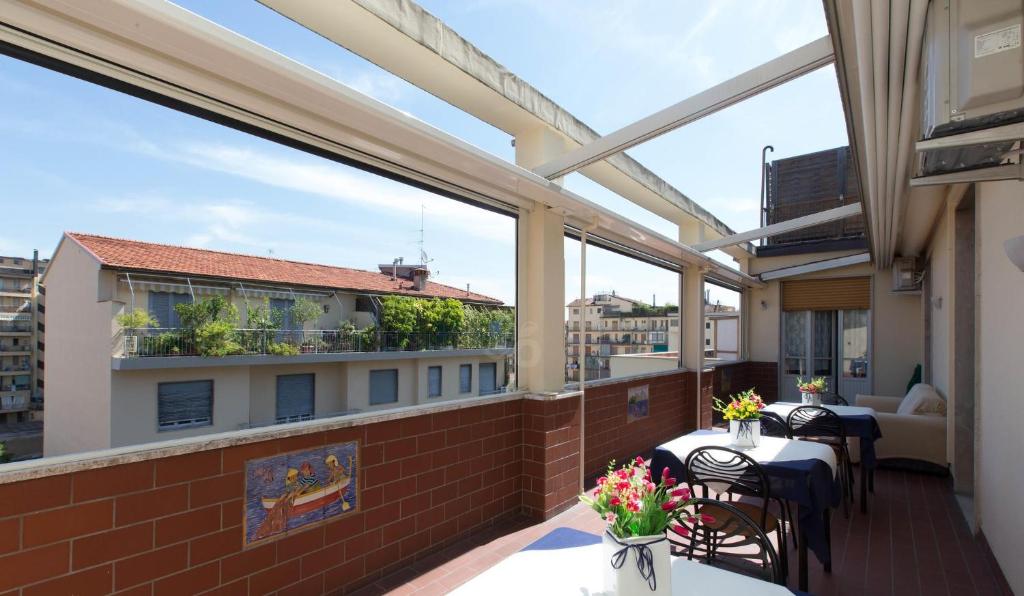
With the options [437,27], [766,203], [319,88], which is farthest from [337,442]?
[766,203]

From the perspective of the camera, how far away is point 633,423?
238 inches

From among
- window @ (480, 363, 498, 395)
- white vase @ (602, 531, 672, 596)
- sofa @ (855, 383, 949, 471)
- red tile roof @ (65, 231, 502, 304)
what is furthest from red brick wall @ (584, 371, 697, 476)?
white vase @ (602, 531, 672, 596)

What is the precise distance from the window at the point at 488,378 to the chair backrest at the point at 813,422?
8.59ft

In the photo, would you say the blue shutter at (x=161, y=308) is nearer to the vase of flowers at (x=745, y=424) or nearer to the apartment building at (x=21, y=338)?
the apartment building at (x=21, y=338)

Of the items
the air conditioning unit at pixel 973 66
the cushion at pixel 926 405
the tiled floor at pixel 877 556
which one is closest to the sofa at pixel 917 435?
the cushion at pixel 926 405

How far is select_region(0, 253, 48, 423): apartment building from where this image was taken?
1854 millimetres

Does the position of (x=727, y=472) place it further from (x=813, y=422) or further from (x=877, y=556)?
(x=813, y=422)

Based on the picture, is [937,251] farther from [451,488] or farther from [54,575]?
[54,575]

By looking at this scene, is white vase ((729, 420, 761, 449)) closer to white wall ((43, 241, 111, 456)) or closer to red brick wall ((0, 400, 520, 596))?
red brick wall ((0, 400, 520, 596))

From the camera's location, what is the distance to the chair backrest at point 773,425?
4884 mm

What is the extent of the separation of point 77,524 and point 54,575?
0.59ft

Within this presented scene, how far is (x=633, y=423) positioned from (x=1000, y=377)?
3.40m

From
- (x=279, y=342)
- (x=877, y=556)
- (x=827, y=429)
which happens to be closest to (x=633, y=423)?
(x=827, y=429)

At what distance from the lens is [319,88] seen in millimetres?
2254
